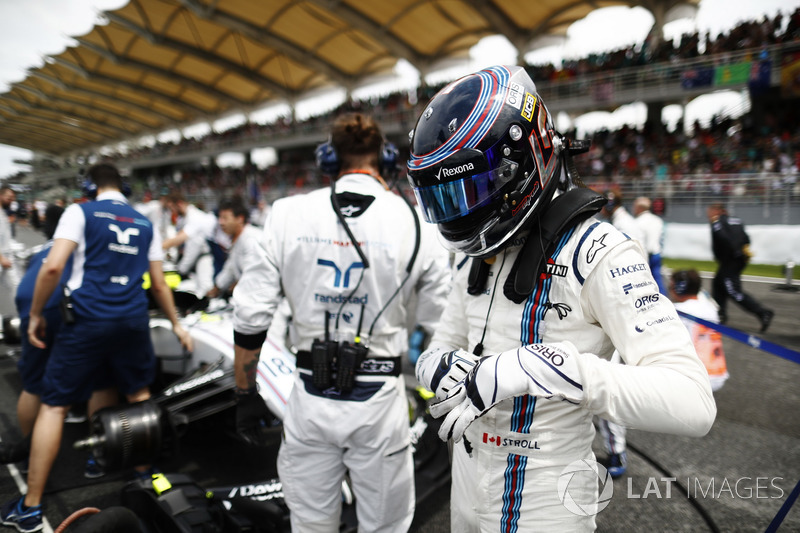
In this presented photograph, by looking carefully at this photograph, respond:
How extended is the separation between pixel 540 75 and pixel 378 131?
930 inches

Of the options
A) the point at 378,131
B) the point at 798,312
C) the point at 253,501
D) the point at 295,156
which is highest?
the point at 295,156

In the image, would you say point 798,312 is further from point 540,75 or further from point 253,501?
point 540,75

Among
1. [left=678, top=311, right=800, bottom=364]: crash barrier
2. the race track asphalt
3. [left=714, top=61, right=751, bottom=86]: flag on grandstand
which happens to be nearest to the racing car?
the race track asphalt

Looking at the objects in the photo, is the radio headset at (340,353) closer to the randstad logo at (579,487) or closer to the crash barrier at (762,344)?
the randstad logo at (579,487)

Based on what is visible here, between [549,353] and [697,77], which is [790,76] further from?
[549,353]

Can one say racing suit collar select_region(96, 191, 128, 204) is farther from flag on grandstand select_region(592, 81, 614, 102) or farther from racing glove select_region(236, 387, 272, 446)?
flag on grandstand select_region(592, 81, 614, 102)

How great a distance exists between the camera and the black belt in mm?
1879

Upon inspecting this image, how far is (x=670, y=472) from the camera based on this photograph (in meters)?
2.97

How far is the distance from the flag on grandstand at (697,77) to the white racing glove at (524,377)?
1945 centimetres

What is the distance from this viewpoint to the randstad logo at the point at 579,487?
3.86ft

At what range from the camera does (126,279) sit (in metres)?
2.90

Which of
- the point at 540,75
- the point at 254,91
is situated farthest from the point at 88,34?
the point at 540,75

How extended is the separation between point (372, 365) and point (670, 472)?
2283mm

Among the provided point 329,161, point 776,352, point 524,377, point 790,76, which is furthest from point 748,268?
point 524,377
